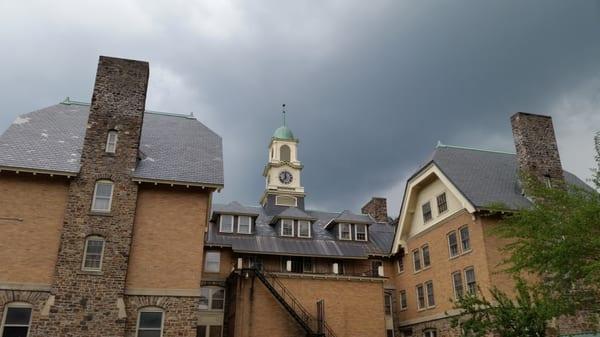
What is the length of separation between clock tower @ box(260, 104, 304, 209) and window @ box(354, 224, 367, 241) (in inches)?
331

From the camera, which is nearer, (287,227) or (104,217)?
(104,217)

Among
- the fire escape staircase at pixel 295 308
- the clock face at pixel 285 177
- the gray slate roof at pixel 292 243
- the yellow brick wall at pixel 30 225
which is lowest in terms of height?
the fire escape staircase at pixel 295 308

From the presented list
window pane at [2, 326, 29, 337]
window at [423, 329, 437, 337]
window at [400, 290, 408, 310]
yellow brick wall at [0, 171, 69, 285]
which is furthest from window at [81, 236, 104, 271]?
window at [400, 290, 408, 310]

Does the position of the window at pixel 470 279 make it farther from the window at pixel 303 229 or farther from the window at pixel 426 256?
the window at pixel 303 229

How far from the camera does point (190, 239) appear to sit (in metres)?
23.5

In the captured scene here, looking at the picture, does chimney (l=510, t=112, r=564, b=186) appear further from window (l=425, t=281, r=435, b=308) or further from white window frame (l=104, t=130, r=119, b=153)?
white window frame (l=104, t=130, r=119, b=153)

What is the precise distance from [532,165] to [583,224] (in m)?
14.7

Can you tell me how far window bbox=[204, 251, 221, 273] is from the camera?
33.2 metres

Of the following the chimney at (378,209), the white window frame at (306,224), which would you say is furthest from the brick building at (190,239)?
the chimney at (378,209)

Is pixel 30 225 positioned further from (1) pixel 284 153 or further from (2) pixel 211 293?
(1) pixel 284 153

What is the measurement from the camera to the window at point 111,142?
78.6ft

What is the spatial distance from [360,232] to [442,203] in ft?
26.8

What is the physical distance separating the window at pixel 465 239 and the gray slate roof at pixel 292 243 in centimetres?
813

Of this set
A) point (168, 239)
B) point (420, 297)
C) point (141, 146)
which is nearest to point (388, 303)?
point (420, 297)
